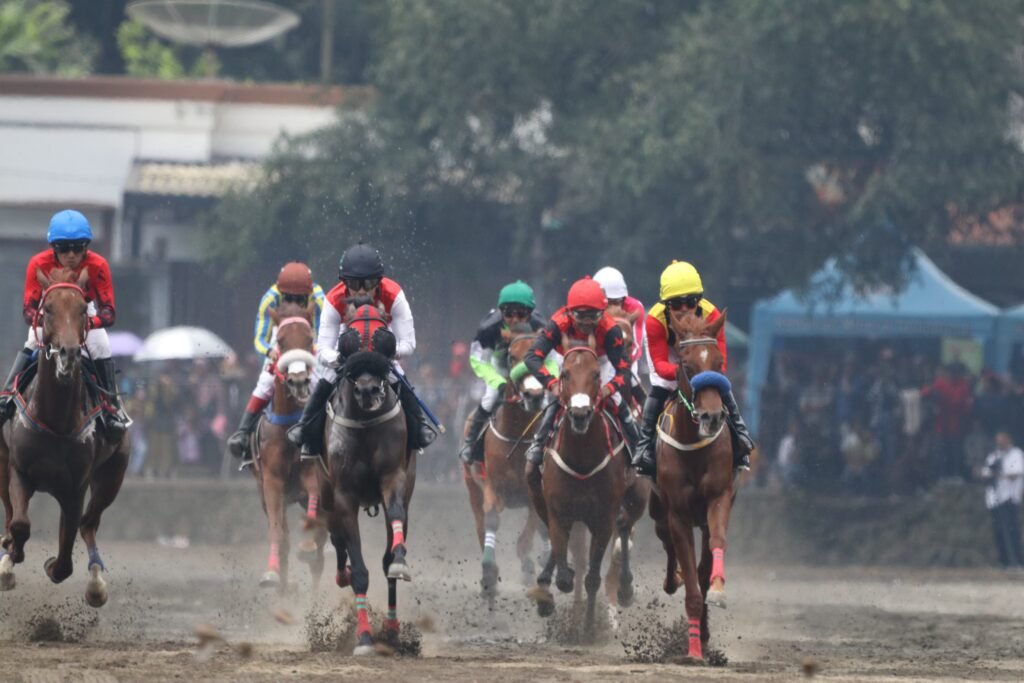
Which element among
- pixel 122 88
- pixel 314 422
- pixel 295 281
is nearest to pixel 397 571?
pixel 314 422

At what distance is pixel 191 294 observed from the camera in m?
34.3

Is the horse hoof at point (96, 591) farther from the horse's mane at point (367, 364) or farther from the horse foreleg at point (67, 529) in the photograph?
the horse's mane at point (367, 364)

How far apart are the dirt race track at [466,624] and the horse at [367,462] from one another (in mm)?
557

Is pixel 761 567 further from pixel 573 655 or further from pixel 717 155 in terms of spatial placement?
pixel 573 655

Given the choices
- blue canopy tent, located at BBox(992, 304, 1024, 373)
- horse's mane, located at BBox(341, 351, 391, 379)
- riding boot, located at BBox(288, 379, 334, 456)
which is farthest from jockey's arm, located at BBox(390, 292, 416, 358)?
blue canopy tent, located at BBox(992, 304, 1024, 373)

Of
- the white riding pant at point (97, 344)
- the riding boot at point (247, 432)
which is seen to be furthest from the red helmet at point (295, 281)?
the white riding pant at point (97, 344)

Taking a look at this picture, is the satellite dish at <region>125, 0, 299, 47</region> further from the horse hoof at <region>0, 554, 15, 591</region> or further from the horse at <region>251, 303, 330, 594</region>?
the horse hoof at <region>0, 554, 15, 591</region>

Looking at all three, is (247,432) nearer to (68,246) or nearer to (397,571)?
(68,246)

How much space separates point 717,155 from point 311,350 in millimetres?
11508

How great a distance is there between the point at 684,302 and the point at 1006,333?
16.7m

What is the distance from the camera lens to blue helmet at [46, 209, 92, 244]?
48.2 feet

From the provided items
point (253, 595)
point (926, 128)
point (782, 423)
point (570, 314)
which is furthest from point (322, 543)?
point (926, 128)

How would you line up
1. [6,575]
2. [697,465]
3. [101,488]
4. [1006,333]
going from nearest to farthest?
[697,465]
[6,575]
[101,488]
[1006,333]

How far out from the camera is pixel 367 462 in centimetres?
1446
